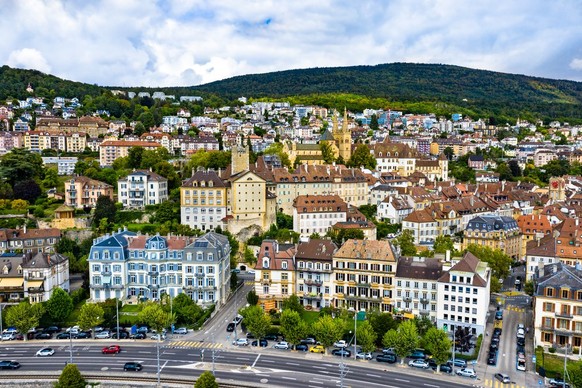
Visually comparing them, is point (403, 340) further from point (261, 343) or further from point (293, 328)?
point (261, 343)

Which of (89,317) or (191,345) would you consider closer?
(191,345)

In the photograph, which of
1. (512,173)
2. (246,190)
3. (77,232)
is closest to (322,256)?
(246,190)

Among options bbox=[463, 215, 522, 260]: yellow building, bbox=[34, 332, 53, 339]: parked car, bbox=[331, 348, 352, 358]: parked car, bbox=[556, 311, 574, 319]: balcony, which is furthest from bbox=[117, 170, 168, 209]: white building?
bbox=[556, 311, 574, 319]: balcony

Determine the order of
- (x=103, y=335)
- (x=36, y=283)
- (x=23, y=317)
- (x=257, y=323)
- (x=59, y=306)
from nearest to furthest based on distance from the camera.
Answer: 1. (x=257, y=323)
2. (x=23, y=317)
3. (x=103, y=335)
4. (x=59, y=306)
5. (x=36, y=283)

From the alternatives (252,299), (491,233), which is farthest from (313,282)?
(491,233)

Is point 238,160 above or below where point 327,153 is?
below

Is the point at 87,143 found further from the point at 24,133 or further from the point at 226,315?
the point at 226,315
